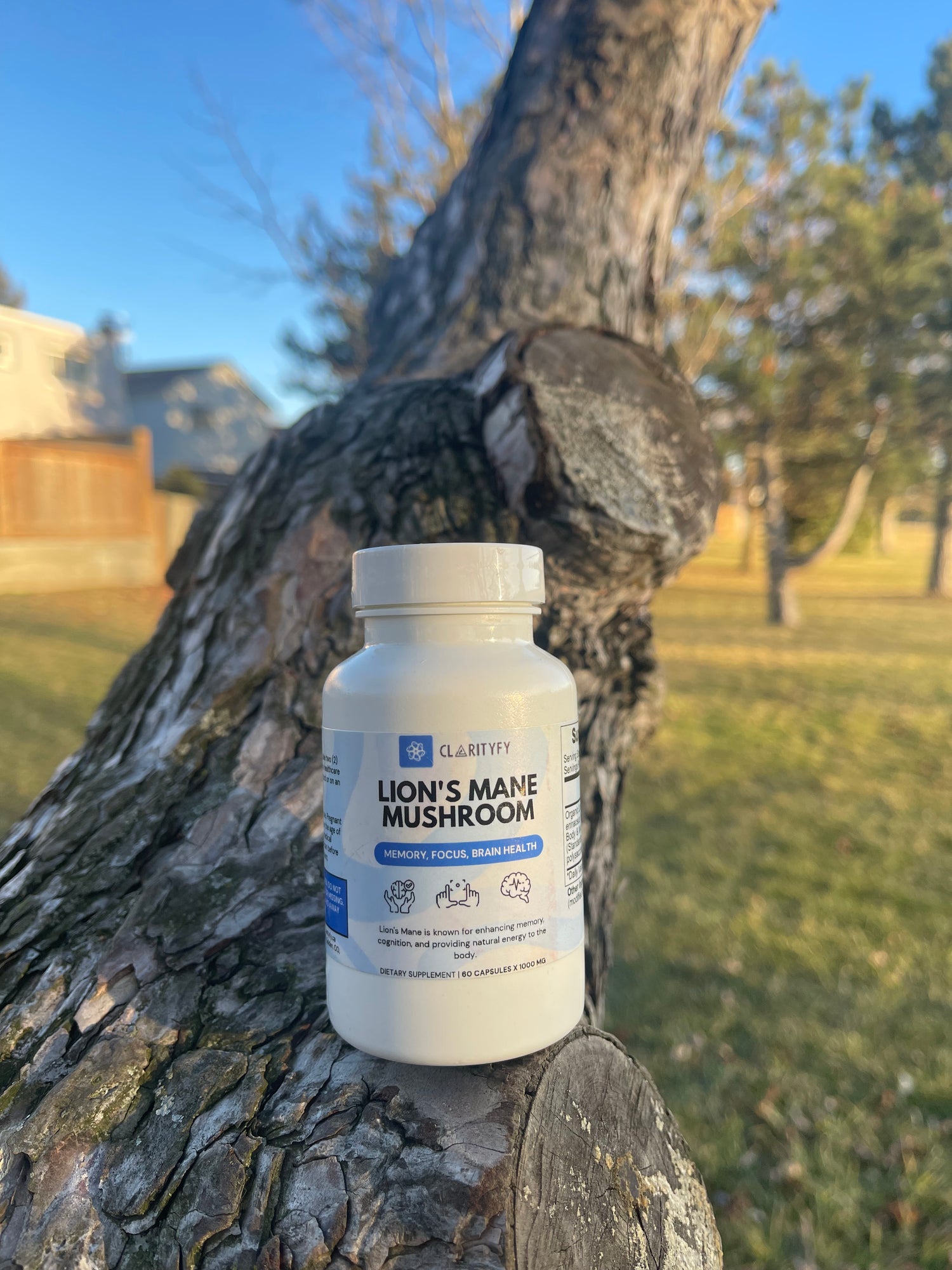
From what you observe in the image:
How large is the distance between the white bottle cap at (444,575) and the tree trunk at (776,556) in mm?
10982

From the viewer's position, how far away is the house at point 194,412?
24422mm

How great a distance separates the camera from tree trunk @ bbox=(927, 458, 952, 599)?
10.0m

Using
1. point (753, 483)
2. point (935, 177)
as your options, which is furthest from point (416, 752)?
point (753, 483)

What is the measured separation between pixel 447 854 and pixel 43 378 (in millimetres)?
23835

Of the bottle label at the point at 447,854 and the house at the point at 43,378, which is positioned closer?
the bottle label at the point at 447,854

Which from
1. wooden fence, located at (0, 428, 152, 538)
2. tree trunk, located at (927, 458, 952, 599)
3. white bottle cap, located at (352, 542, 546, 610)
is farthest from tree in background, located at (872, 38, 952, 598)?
wooden fence, located at (0, 428, 152, 538)

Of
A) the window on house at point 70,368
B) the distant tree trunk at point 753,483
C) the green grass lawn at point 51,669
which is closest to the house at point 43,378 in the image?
the window on house at point 70,368

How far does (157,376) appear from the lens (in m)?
24.6

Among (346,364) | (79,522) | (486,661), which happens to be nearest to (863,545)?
(346,364)

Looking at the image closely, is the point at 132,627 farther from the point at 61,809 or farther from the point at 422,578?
the point at 422,578

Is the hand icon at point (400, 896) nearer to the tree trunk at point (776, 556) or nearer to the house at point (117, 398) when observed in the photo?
the tree trunk at point (776, 556)

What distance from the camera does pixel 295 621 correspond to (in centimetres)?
163

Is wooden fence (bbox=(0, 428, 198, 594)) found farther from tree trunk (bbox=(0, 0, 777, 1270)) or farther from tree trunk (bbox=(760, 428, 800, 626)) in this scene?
tree trunk (bbox=(0, 0, 777, 1270))

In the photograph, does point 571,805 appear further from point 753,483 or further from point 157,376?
point 157,376
